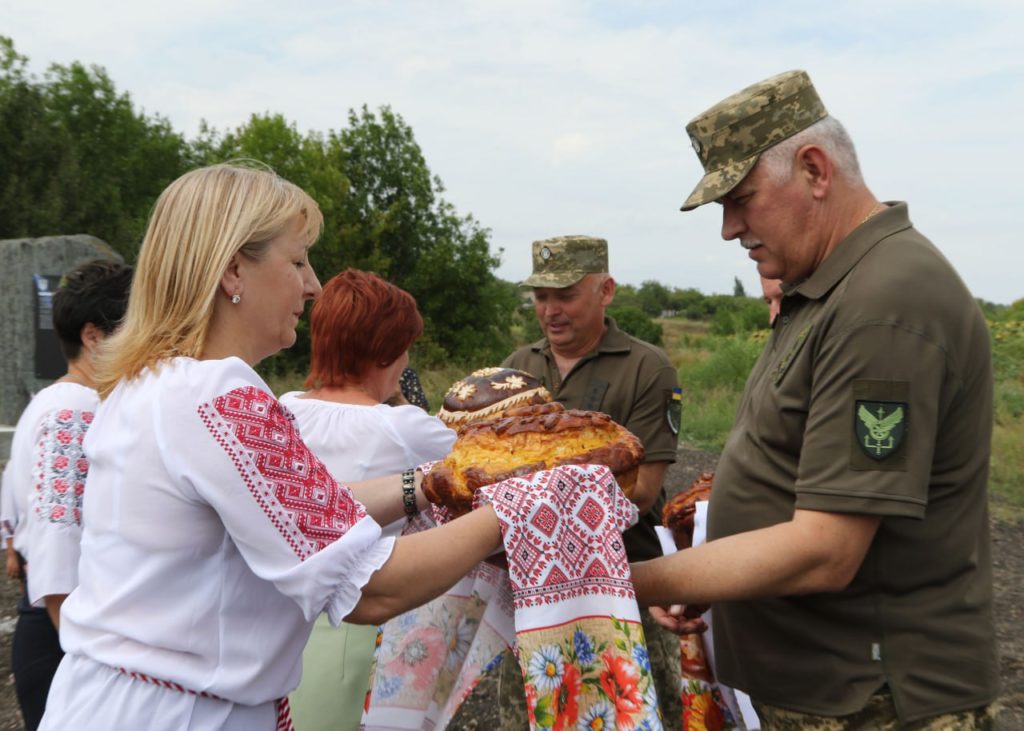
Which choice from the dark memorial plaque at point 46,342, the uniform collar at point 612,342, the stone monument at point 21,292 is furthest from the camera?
the stone monument at point 21,292

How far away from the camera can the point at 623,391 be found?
14.9 feet

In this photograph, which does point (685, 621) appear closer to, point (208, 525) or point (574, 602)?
point (574, 602)

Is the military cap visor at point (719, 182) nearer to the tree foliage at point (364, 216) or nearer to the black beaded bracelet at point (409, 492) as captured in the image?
the black beaded bracelet at point (409, 492)

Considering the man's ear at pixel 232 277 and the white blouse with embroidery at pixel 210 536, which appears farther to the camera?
the man's ear at pixel 232 277

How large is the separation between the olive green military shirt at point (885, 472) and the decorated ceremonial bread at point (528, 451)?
1.34 feet

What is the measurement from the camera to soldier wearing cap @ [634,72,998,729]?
212cm

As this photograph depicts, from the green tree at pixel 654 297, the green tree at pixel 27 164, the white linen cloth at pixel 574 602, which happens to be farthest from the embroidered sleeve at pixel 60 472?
the green tree at pixel 654 297

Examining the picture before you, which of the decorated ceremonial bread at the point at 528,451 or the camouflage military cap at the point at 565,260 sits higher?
the camouflage military cap at the point at 565,260

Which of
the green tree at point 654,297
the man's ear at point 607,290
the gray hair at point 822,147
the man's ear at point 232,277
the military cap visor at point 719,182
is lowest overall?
the green tree at point 654,297

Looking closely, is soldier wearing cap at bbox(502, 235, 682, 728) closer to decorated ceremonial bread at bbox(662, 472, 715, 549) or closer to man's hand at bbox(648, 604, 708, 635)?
decorated ceremonial bread at bbox(662, 472, 715, 549)

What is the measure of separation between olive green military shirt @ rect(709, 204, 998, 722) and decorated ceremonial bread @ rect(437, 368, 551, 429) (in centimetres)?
84

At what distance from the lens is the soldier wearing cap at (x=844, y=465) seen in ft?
6.97

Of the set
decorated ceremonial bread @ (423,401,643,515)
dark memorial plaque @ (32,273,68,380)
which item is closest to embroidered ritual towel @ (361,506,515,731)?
decorated ceremonial bread @ (423,401,643,515)

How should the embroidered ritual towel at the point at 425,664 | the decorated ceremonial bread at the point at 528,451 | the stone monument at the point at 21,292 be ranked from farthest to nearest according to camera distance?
the stone monument at the point at 21,292 → the embroidered ritual towel at the point at 425,664 → the decorated ceremonial bread at the point at 528,451
